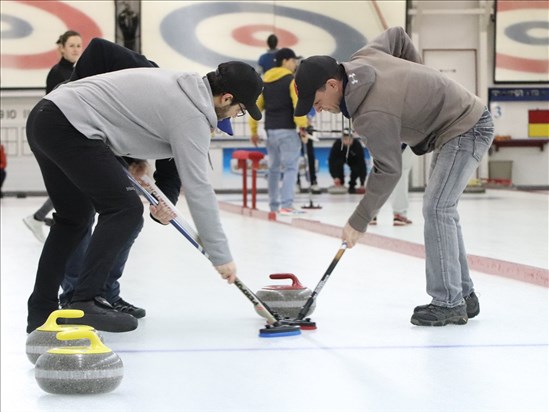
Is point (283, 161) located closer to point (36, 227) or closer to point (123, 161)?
point (36, 227)

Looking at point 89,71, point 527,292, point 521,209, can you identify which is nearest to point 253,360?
point 89,71

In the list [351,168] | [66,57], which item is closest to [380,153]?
[66,57]

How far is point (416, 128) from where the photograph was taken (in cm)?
396

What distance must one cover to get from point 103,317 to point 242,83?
104cm

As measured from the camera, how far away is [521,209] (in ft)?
35.9

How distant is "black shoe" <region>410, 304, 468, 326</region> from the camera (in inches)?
161

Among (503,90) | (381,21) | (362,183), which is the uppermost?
(381,21)

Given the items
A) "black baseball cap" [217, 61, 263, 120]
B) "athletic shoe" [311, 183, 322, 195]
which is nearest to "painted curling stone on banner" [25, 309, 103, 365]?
"black baseball cap" [217, 61, 263, 120]

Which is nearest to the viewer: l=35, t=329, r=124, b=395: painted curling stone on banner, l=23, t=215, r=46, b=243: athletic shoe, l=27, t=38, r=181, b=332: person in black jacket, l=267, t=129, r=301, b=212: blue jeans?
l=35, t=329, r=124, b=395: painted curling stone on banner

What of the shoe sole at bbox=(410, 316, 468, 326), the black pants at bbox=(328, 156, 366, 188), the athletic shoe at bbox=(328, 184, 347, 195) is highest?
the shoe sole at bbox=(410, 316, 468, 326)

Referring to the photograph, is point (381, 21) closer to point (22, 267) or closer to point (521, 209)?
point (521, 209)

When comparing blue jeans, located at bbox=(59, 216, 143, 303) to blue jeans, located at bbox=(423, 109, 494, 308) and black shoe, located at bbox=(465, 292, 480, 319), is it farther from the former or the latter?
black shoe, located at bbox=(465, 292, 480, 319)

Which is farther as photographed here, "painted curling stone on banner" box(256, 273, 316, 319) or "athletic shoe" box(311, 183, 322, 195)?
"athletic shoe" box(311, 183, 322, 195)

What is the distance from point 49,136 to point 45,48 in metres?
12.2
